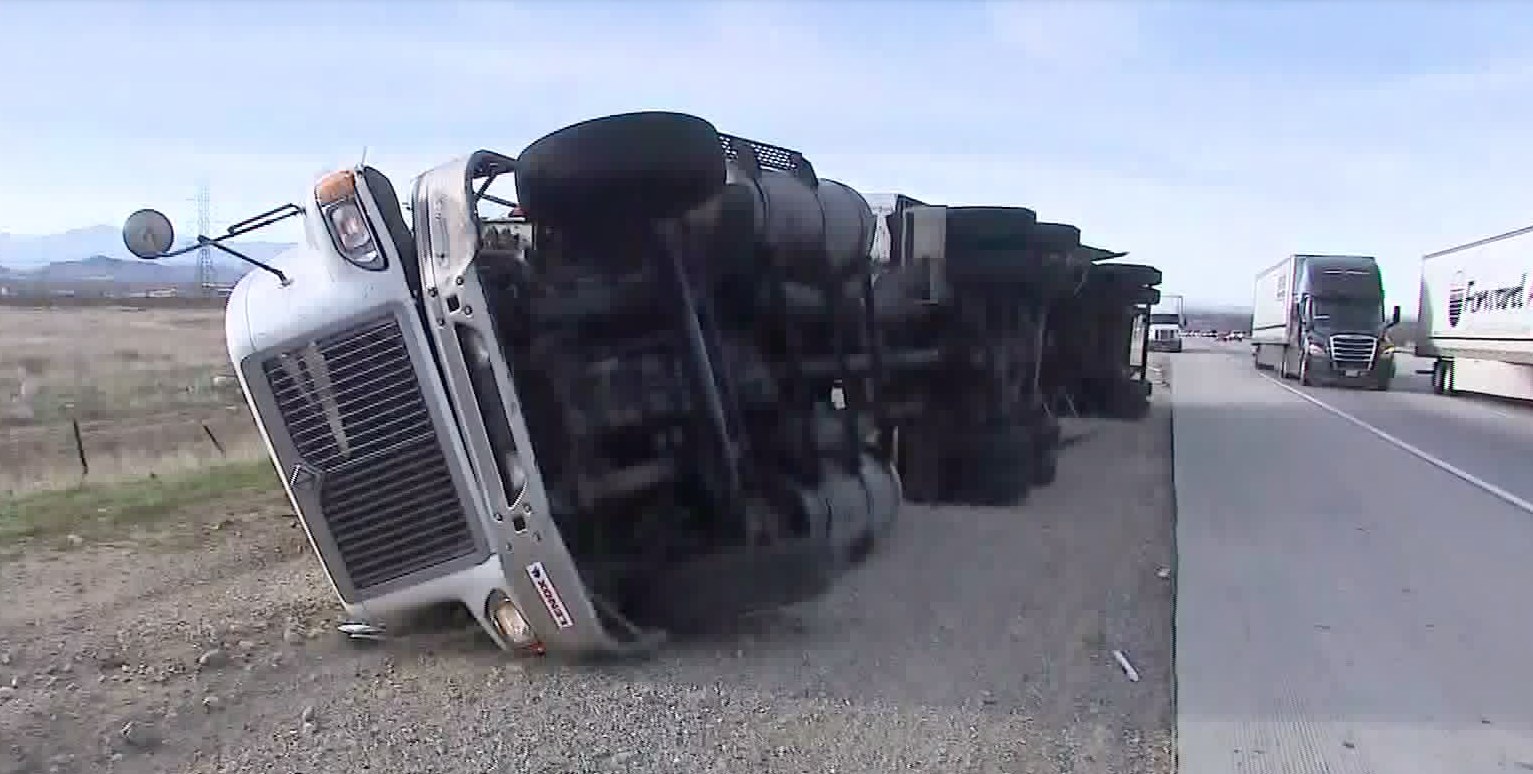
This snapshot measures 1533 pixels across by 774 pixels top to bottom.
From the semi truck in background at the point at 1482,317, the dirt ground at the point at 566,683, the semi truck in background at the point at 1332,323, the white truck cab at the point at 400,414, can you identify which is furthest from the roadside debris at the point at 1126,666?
the semi truck in background at the point at 1332,323

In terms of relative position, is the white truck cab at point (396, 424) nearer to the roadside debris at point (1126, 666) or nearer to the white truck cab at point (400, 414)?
the white truck cab at point (400, 414)

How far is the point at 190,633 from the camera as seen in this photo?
6012 mm

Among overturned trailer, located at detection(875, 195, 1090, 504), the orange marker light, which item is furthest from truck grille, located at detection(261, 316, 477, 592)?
overturned trailer, located at detection(875, 195, 1090, 504)

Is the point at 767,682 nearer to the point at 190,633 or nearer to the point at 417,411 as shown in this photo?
the point at 417,411

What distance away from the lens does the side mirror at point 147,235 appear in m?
5.13

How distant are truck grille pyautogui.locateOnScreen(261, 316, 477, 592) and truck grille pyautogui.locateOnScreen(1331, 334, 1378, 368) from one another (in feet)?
97.0

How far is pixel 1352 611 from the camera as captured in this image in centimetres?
715

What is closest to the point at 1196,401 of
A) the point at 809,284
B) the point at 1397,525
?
the point at 1397,525

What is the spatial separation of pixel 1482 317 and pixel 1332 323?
533 cm

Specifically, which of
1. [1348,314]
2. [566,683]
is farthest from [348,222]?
[1348,314]

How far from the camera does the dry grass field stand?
16094mm

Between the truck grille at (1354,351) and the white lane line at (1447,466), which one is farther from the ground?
the truck grille at (1354,351)

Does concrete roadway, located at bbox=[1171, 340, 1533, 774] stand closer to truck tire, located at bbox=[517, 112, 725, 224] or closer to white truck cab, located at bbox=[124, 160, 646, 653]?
white truck cab, located at bbox=[124, 160, 646, 653]

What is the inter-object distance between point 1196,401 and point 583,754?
20.8 metres
